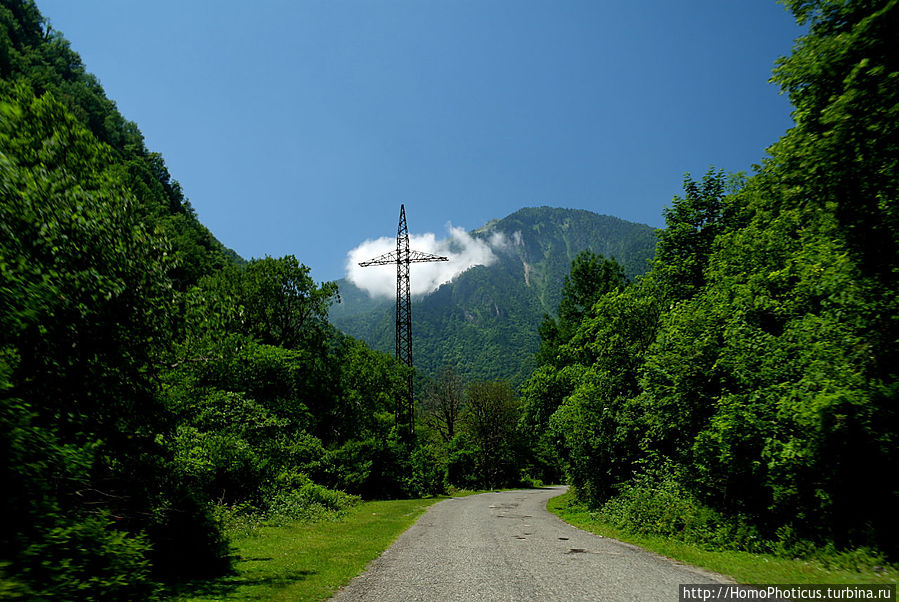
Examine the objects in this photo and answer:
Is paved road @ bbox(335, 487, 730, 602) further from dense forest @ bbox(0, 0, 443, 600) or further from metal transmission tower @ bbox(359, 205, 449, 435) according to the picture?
metal transmission tower @ bbox(359, 205, 449, 435)

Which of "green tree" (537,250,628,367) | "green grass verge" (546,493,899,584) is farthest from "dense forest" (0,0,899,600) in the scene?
"green tree" (537,250,628,367)

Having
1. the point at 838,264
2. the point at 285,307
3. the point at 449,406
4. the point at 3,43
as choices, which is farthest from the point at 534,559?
the point at 3,43

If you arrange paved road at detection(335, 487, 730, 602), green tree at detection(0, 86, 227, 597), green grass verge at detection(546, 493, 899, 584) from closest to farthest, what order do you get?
green tree at detection(0, 86, 227, 597), green grass verge at detection(546, 493, 899, 584), paved road at detection(335, 487, 730, 602)

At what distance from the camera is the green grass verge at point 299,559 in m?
9.30

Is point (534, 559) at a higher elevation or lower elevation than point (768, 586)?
lower

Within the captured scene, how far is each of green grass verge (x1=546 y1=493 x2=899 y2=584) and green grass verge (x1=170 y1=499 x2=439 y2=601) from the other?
852 centimetres

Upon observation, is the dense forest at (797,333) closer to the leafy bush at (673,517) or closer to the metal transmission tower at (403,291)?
the leafy bush at (673,517)

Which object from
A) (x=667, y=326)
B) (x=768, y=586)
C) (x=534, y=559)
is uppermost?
(x=667, y=326)

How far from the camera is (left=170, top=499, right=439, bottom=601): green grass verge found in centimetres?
930

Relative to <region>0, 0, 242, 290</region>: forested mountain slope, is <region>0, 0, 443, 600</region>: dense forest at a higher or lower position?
lower

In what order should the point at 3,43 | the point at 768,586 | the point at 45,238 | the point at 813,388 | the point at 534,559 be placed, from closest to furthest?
the point at 45,238 → the point at 768,586 → the point at 813,388 → the point at 534,559 → the point at 3,43

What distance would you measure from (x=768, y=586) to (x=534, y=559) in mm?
5539

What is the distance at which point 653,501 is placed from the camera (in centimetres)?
1683

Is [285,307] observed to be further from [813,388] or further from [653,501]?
[813,388]
